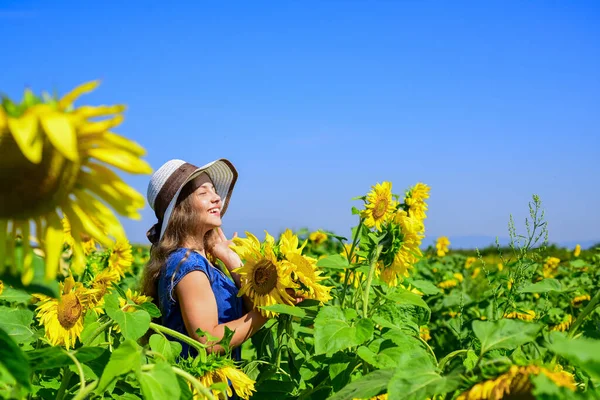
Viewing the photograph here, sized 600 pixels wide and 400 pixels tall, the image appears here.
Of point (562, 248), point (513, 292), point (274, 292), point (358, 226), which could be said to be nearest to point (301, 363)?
point (274, 292)

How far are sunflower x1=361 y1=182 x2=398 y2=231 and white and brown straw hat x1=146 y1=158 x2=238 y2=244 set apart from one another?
2.18ft

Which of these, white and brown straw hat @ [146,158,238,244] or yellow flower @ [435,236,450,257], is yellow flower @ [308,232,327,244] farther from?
white and brown straw hat @ [146,158,238,244]

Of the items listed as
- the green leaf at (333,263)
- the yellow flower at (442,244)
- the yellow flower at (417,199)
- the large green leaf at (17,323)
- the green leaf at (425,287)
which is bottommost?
the large green leaf at (17,323)

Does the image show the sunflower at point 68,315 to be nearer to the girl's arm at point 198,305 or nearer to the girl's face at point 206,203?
the girl's arm at point 198,305

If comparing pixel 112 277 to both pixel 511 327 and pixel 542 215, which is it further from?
pixel 511 327

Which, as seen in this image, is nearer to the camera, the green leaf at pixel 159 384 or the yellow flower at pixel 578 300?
the green leaf at pixel 159 384

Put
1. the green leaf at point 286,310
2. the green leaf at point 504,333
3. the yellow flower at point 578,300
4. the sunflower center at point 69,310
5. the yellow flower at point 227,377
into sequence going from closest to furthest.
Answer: the green leaf at point 504,333 → the yellow flower at point 227,377 → the green leaf at point 286,310 → the sunflower center at point 69,310 → the yellow flower at point 578,300

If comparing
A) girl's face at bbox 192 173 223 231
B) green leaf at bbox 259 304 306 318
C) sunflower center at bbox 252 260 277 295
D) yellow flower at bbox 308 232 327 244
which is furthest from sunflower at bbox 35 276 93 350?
yellow flower at bbox 308 232 327 244

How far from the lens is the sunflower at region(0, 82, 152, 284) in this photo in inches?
29.5

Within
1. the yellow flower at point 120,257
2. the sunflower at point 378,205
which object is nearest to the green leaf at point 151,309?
the sunflower at point 378,205

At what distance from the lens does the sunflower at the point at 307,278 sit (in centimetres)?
187

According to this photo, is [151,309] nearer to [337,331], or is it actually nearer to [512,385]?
[337,331]

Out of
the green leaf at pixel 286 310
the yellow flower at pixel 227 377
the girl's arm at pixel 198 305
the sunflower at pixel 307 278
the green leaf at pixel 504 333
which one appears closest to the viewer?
the green leaf at pixel 504 333

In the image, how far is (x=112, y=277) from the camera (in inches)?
92.0
